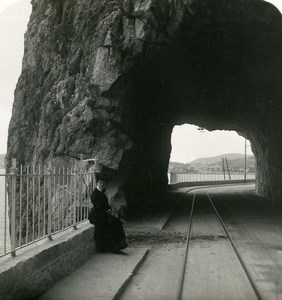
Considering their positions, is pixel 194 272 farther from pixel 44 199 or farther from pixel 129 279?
pixel 44 199

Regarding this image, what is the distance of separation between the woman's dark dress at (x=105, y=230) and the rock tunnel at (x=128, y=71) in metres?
5.97

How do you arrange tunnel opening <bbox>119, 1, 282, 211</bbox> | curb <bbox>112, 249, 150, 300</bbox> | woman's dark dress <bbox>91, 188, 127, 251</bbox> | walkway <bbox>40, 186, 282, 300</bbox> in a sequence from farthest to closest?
1. tunnel opening <bbox>119, 1, 282, 211</bbox>
2. woman's dark dress <bbox>91, 188, 127, 251</bbox>
3. walkway <bbox>40, 186, 282, 300</bbox>
4. curb <bbox>112, 249, 150, 300</bbox>

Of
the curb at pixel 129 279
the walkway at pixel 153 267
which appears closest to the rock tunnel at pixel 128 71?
the walkway at pixel 153 267

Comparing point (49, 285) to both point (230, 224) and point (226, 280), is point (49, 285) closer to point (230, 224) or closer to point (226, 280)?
point (226, 280)

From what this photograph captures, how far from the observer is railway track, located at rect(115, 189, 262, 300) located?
256 inches

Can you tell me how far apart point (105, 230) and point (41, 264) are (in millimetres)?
3584

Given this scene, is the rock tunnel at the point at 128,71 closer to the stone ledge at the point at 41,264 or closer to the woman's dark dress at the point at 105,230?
the woman's dark dress at the point at 105,230

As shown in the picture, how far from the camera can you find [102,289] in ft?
21.8

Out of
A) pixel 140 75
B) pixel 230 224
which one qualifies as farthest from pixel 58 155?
pixel 230 224

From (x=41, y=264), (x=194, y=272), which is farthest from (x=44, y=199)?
(x=194, y=272)

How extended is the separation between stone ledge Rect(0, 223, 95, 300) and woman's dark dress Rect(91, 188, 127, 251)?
801 millimetres

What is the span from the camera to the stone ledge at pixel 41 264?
529 cm

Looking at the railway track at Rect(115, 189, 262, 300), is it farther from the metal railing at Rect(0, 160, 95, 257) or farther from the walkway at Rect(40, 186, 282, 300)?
the metal railing at Rect(0, 160, 95, 257)

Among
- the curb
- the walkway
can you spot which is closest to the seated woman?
the walkway
